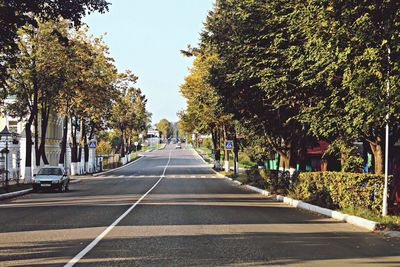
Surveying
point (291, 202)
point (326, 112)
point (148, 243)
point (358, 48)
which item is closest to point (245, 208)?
point (291, 202)

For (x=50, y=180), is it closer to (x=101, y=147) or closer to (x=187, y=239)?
(x=187, y=239)

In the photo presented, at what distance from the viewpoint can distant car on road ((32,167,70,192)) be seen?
31125 millimetres

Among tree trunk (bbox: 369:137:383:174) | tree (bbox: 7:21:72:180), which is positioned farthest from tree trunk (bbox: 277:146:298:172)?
tree (bbox: 7:21:72:180)

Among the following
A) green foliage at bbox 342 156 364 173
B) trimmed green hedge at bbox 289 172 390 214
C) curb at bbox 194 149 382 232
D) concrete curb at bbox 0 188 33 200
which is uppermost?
green foliage at bbox 342 156 364 173

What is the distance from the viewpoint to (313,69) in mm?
16859

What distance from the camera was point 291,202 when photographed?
74.1ft

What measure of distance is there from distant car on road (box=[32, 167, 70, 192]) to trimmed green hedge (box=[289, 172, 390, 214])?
15171 mm

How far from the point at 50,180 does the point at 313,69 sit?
19222 millimetres

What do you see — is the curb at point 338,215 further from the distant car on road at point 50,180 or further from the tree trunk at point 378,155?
the distant car on road at point 50,180

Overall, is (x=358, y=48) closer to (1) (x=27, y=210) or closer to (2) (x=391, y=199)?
(2) (x=391, y=199)

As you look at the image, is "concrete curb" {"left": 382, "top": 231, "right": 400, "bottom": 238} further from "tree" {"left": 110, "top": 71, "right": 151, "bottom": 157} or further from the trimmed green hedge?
"tree" {"left": 110, "top": 71, "right": 151, "bottom": 157}

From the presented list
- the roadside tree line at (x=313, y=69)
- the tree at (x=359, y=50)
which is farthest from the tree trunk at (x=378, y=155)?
the tree at (x=359, y=50)

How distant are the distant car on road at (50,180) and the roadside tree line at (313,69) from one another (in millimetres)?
10635

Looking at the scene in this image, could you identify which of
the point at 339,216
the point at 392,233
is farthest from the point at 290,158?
the point at 392,233
